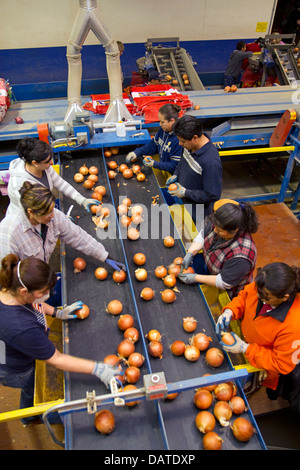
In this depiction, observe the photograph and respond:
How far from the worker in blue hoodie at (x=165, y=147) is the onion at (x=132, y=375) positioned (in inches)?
100

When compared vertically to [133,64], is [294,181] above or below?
below

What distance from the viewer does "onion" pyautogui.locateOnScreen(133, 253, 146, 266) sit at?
9.74 feet

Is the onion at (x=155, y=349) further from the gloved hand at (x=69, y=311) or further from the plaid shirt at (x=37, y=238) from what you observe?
the plaid shirt at (x=37, y=238)

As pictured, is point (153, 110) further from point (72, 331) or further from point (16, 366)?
point (16, 366)

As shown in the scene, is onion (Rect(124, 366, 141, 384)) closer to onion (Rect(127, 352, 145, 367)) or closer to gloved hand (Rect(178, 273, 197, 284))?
onion (Rect(127, 352, 145, 367))

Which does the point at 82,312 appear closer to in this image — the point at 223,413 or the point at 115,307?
the point at 115,307

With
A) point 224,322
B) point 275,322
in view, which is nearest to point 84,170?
point 224,322

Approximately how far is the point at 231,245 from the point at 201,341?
0.81 m

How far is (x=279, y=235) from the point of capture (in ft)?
15.0

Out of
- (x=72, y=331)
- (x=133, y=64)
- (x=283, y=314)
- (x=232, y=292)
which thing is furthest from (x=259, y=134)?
(x=133, y=64)

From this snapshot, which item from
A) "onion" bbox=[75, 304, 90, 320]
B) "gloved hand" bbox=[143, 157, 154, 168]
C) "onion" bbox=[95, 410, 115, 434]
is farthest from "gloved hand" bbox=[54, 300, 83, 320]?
"gloved hand" bbox=[143, 157, 154, 168]

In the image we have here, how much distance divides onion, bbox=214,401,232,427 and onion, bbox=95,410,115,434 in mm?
682

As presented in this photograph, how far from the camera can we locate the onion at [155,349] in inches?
90.7

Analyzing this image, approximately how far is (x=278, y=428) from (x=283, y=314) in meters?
1.45
